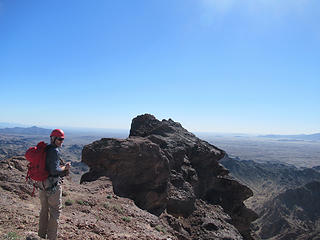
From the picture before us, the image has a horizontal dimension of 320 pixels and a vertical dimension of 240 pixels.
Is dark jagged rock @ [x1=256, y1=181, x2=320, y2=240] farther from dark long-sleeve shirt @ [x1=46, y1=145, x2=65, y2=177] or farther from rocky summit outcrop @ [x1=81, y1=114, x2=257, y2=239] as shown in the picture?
dark long-sleeve shirt @ [x1=46, y1=145, x2=65, y2=177]

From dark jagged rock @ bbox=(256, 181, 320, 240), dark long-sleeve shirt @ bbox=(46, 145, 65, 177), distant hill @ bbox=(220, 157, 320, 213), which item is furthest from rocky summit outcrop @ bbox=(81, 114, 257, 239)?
distant hill @ bbox=(220, 157, 320, 213)

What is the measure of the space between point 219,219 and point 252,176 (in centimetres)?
9348

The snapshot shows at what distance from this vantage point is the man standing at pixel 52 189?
6.08m

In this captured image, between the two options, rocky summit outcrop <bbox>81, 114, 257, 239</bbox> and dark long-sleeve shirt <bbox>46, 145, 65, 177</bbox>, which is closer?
dark long-sleeve shirt <bbox>46, 145, 65, 177</bbox>

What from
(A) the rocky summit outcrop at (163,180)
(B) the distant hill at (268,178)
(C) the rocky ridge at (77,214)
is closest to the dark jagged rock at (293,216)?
(B) the distant hill at (268,178)

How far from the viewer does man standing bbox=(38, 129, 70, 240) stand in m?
6.08

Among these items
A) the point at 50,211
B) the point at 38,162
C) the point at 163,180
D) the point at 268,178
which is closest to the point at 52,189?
the point at 50,211

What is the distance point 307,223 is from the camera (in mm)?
52031

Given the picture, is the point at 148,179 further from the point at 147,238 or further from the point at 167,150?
the point at 147,238

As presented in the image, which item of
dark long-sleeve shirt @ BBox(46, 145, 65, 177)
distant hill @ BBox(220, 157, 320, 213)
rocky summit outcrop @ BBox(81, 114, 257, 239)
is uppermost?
dark long-sleeve shirt @ BBox(46, 145, 65, 177)

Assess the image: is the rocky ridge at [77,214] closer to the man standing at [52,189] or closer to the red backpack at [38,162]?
the man standing at [52,189]

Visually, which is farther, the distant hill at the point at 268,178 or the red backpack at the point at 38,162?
the distant hill at the point at 268,178

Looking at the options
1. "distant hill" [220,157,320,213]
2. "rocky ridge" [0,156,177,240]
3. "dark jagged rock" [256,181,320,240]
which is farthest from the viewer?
"distant hill" [220,157,320,213]

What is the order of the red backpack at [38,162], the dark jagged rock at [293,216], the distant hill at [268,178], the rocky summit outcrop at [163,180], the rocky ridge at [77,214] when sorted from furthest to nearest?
the distant hill at [268,178]
the dark jagged rock at [293,216]
the rocky summit outcrop at [163,180]
the rocky ridge at [77,214]
the red backpack at [38,162]
